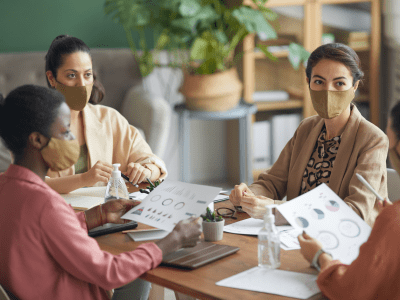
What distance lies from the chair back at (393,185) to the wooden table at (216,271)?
0.67 meters

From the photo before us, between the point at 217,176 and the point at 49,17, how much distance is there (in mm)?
1918

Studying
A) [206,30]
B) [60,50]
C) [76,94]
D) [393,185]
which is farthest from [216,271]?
[206,30]

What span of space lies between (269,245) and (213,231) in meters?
0.21

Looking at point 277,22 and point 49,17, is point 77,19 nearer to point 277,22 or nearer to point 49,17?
point 49,17

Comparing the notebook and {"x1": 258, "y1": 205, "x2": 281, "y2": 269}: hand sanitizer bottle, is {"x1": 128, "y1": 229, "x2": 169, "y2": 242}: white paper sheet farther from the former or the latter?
{"x1": 258, "y1": 205, "x2": 281, "y2": 269}: hand sanitizer bottle

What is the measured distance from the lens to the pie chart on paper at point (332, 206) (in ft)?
3.96

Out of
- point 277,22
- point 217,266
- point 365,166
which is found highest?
point 277,22

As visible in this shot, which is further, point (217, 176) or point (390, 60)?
point (217, 176)

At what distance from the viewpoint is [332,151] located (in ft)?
5.75

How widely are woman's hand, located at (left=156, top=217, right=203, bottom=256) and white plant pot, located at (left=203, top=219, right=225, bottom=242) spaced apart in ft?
0.34

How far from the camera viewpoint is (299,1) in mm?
3732

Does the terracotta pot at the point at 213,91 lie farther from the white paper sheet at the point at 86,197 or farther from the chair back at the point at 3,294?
the chair back at the point at 3,294

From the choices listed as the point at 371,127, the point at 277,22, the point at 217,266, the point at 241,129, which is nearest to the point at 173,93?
the point at 241,129

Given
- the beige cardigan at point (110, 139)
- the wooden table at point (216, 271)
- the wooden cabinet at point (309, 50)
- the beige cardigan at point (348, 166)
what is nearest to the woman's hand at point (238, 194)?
the beige cardigan at point (348, 166)
